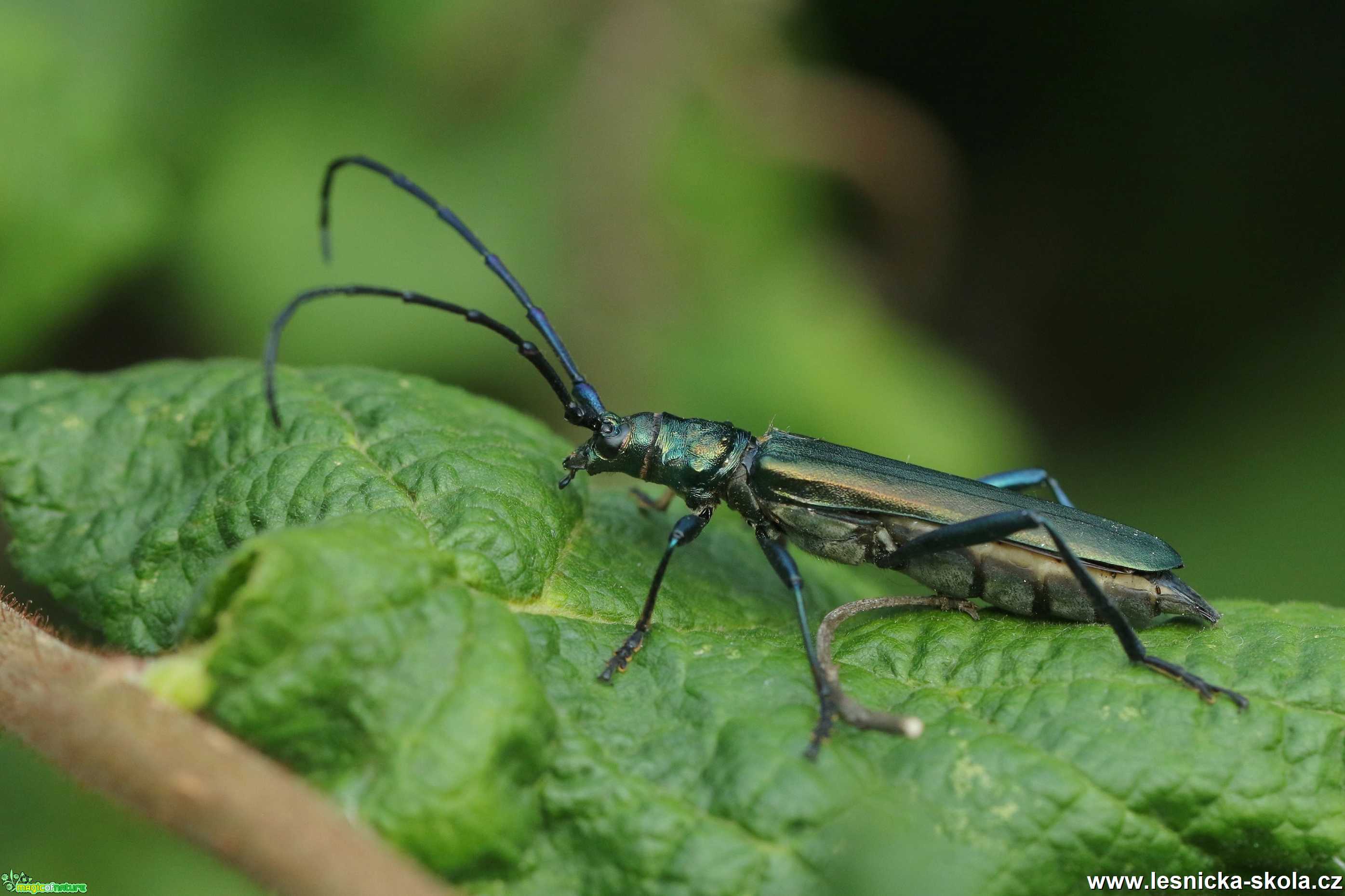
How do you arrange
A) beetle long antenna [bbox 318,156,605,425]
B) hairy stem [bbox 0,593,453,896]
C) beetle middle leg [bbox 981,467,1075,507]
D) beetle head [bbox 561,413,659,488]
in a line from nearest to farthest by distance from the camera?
1. hairy stem [bbox 0,593,453,896]
2. beetle long antenna [bbox 318,156,605,425]
3. beetle head [bbox 561,413,659,488]
4. beetle middle leg [bbox 981,467,1075,507]

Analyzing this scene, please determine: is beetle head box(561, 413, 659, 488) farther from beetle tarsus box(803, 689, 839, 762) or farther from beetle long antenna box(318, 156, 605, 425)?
beetle tarsus box(803, 689, 839, 762)

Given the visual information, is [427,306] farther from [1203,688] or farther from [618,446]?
[1203,688]

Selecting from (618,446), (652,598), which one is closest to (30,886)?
(652,598)

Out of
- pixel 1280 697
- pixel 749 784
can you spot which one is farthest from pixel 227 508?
pixel 1280 697

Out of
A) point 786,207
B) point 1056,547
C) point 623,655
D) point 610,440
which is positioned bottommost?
point 623,655

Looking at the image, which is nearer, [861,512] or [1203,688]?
[1203,688]

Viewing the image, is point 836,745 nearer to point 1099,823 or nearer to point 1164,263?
point 1099,823

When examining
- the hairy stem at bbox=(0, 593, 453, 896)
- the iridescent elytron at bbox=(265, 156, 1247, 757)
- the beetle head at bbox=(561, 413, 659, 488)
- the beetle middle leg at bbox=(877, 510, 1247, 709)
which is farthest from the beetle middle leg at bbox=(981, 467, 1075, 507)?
the hairy stem at bbox=(0, 593, 453, 896)
